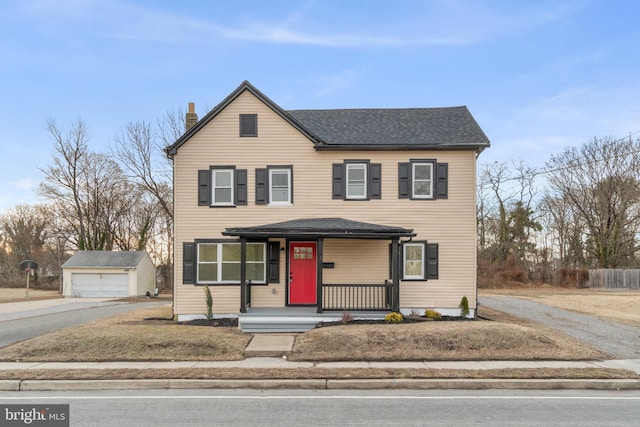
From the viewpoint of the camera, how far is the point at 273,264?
15672mm

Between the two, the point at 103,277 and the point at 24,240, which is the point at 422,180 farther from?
the point at 24,240

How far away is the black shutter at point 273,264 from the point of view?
51.4 feet

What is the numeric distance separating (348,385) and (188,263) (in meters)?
9.13

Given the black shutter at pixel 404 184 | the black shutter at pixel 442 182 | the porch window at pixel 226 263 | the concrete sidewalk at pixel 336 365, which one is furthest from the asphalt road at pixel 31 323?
the black shutter at pixel 442 182

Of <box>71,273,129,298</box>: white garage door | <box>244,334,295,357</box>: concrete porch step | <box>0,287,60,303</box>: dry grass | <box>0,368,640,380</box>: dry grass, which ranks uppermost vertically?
<box>0,368,640,380</box>: dry grass

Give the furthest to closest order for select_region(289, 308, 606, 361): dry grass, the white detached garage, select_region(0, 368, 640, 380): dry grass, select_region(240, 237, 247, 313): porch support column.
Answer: the white detached garage < select_region(240, 237, 247, 313): porch support column < select_region(289, 308, 606, 361): dry grass < select_region(0, 368, 640, 380): dry grass

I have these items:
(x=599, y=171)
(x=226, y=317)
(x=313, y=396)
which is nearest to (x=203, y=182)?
(x=226, y=317)

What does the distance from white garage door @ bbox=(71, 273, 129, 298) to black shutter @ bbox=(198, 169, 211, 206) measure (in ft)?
70.9

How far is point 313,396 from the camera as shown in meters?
7.54

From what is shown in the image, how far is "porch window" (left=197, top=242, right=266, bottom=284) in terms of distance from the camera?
51.4ft

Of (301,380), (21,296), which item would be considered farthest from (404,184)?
(21,296)

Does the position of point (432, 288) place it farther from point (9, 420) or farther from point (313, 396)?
point (9, 420)

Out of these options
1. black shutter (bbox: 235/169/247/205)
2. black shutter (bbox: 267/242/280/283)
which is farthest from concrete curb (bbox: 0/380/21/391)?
black shutter (bbox: 235/169/247/205)

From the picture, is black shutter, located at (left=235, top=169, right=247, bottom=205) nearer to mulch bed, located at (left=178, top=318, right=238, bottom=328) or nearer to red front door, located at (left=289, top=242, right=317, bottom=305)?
red front door, located at (left=289, top=242, right=317, bottom=305)
